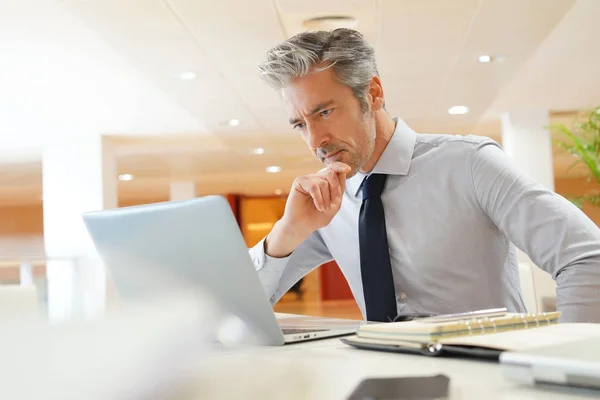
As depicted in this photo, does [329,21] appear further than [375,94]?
Yes

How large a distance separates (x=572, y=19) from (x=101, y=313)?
4.73m

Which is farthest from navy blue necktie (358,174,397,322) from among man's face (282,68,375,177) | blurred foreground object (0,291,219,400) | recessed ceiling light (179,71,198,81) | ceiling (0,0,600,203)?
recessed ceiling light (179,71,198,81)

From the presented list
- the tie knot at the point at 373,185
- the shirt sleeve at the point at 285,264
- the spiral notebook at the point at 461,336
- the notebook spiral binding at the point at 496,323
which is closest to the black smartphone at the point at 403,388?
the spiral notebook at the point at 461,336

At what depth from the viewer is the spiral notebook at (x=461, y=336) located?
0.77 meters

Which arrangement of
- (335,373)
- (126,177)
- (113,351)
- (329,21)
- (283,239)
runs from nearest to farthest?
(113,351), (335,373), (283,239), (329,21), (126,177)

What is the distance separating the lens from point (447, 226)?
5.43 ft

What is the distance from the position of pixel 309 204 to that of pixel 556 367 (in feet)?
3.17

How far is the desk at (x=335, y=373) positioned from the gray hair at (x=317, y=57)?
890mm

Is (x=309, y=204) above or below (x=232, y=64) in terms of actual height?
below

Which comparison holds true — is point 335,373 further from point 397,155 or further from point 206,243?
point 397,155

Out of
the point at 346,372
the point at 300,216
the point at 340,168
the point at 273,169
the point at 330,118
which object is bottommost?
the point at 346,372

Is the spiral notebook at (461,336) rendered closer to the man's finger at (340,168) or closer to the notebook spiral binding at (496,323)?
the notebook spiral binding at (496,323)

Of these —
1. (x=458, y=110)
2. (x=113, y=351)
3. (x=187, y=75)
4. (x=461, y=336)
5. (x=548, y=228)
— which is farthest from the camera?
(x=458, y=110)

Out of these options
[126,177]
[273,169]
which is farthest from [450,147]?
A: [126,177]
